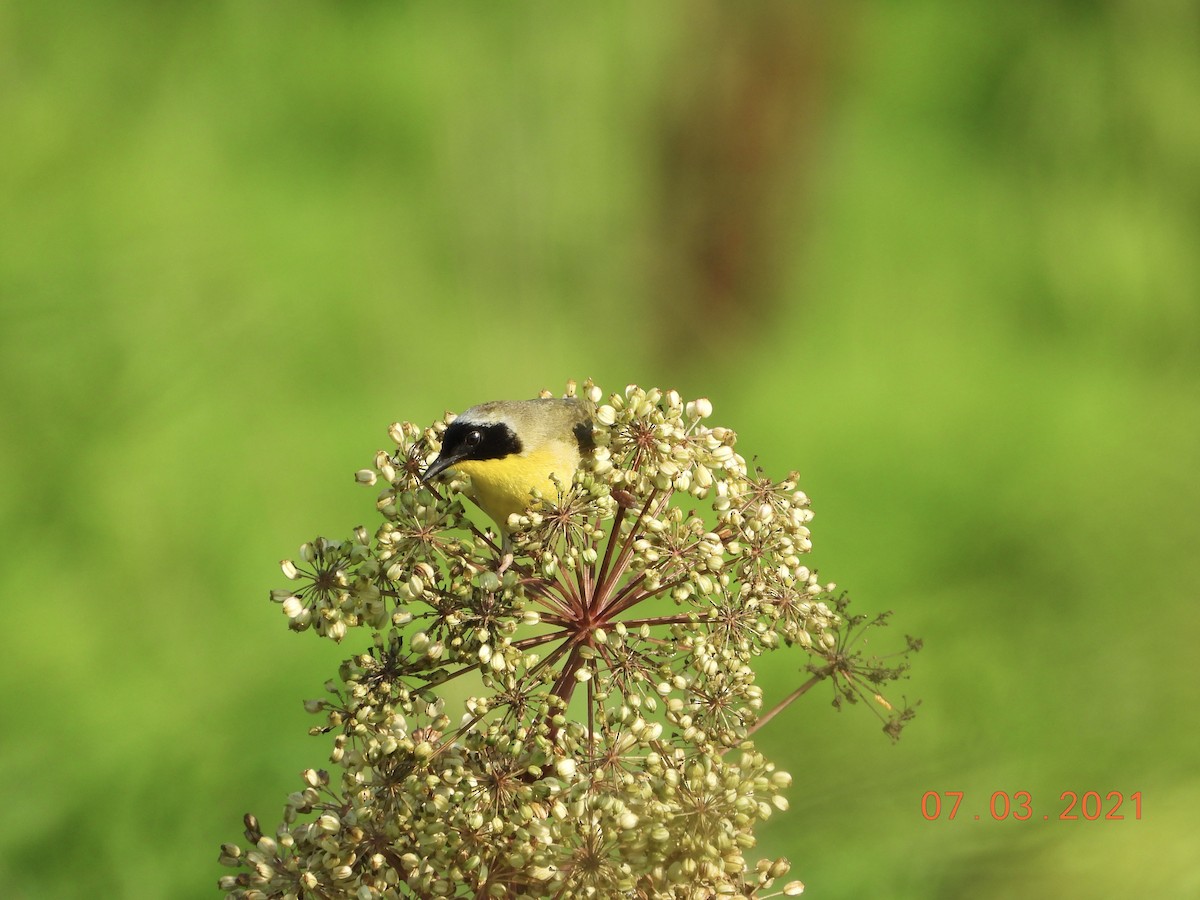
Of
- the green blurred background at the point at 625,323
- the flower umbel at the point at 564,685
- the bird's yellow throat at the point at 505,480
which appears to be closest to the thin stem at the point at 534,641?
the flower umbel at the point at 564,685

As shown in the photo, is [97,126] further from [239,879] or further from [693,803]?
[693,803]

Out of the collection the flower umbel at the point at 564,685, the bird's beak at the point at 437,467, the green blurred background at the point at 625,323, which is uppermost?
the green blurred background at the point at 625,323

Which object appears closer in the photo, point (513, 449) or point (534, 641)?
point (534, 641)

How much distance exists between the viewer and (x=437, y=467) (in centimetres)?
78

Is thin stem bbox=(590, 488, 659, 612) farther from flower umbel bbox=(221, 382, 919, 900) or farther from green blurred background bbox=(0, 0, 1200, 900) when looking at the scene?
green blurred background bbox=(0, 0, 1200, 900)

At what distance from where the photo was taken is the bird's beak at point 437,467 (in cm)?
77

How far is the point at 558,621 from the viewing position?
76 cm

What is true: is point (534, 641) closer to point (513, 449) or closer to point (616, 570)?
point (616, 570)

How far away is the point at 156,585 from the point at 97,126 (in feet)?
2.52

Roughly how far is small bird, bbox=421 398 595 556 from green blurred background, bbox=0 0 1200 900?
0.64m

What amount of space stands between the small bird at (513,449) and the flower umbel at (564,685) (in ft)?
0.14

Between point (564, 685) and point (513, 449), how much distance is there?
0.21 m
